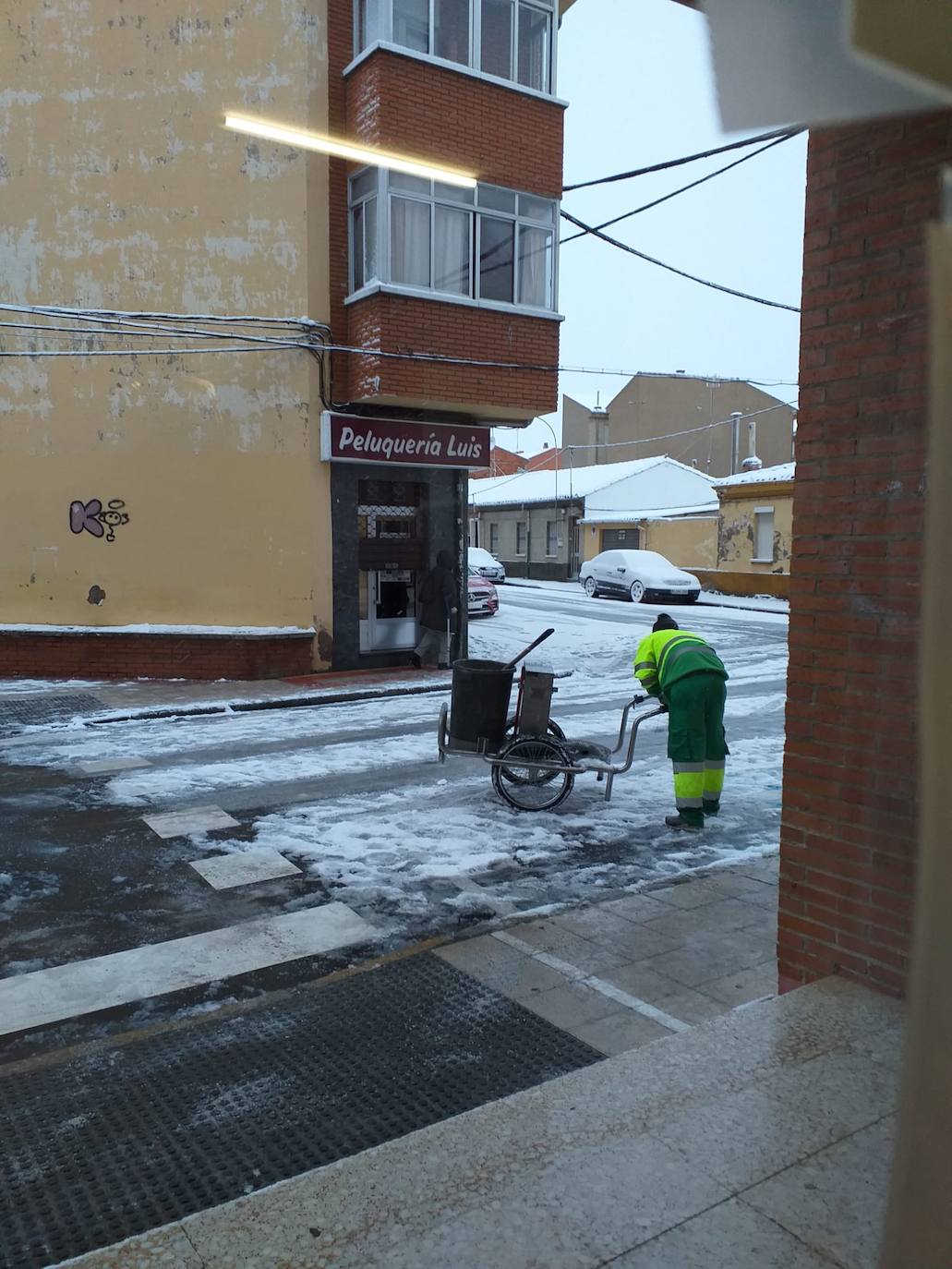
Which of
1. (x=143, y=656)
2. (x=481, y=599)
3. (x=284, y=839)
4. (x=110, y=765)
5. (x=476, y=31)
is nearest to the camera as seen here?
(x=284, y=839)

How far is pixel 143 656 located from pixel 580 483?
30776mm

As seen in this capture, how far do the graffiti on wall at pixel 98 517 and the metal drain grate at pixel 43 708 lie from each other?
244 cm

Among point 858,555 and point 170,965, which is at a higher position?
point 858,555

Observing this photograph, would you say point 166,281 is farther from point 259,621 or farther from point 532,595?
point 532,595

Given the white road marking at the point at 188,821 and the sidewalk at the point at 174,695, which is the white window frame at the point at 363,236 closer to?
the sidewalk at the point at 174,695

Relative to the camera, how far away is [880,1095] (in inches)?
114

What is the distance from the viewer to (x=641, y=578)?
92.4 ft

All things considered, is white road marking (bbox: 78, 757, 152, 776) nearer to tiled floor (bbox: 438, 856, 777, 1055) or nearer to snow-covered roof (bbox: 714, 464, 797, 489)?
tiled floor (bbox: 438, 856, 777, 1055)

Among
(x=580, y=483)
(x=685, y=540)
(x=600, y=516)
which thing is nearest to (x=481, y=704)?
(x=685, y=540)

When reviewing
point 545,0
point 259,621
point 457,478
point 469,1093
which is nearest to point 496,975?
point 469,1093

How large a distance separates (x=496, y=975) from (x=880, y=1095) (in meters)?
1.96

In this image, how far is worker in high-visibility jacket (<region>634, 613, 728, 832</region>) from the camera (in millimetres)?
6652

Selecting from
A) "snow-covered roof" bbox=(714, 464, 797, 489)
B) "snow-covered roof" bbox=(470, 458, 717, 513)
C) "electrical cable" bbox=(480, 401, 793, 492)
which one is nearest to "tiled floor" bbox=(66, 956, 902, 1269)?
"snow-covered roof" bbox=(714, 464, 797, 489)

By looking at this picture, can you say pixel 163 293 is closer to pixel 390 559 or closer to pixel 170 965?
pixel 390 559
